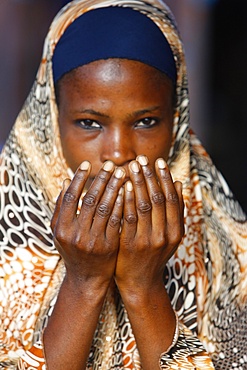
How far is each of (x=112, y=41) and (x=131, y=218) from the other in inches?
23.6

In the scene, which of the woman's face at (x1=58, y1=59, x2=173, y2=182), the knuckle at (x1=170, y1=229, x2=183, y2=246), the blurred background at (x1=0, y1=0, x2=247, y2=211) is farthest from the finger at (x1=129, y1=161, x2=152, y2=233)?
the blurred background at (x1=0, y1=0, x2=247, y2=211)

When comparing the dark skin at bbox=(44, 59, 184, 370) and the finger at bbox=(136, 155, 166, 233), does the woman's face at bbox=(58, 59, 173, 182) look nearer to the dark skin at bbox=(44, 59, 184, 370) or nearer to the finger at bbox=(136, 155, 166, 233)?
the dark skin at bbox=(44, 59, 184, 370)

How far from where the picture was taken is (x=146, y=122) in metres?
2.11

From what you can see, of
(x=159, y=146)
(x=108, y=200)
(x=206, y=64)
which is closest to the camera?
(x=108, y=200)

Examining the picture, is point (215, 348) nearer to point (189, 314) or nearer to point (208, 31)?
point (189, 314)

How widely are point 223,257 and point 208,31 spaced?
4.19 meters

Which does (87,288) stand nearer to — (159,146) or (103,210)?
(103,210)

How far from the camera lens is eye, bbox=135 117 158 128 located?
6.89 feet

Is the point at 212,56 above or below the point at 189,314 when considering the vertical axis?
above

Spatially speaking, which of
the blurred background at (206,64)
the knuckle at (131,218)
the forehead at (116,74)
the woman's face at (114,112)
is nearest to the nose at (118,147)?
the woman's face at (114,112)

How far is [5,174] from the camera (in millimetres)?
2242

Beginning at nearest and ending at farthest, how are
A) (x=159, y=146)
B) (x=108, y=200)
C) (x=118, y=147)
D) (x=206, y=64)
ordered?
(x=108, y=200), (x=118, y=147), (x=159, y=146), (x=206, y=64)

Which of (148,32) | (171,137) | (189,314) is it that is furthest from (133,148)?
(189,314)

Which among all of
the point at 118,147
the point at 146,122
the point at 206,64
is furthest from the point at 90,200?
the point at 206,64
